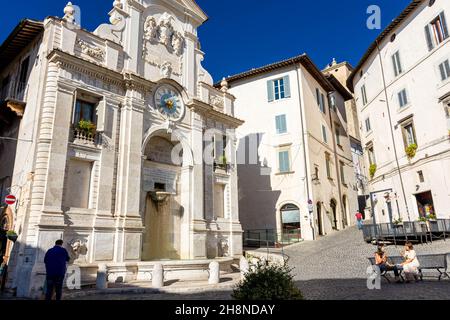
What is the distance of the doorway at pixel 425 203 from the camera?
1991 cm

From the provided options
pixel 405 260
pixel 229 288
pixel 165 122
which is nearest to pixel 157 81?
pixel 165 122

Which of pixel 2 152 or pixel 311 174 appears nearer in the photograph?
pixel 2 152

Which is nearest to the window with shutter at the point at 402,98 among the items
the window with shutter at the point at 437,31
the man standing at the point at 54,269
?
the window with shutter at the point at 437,31

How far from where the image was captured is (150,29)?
1770cm

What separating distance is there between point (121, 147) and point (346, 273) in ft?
33.8

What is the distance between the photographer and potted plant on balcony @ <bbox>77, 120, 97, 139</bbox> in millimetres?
13695

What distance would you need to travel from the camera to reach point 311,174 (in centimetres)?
2488

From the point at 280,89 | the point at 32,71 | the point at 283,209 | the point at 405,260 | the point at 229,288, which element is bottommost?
the point at 229,288

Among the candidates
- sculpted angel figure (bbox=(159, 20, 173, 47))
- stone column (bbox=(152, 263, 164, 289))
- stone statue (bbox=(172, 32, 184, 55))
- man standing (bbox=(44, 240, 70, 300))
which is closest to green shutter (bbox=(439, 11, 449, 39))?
stone statue (bbox=(172, 32, 184, 55))

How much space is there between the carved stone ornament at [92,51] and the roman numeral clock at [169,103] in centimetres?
307

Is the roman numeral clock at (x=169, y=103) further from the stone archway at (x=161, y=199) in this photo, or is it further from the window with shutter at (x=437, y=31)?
the window with shutter at (x=437, y=31)

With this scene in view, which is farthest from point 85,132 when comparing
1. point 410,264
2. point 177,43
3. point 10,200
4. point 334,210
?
point 334,210

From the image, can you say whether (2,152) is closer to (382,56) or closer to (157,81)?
(157,81)
